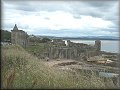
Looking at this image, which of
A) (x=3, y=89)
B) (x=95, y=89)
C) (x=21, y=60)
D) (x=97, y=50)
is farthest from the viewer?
(x=97, y=50)

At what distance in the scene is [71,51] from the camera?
24.9m

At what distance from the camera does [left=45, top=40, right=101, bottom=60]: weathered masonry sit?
21109 mm

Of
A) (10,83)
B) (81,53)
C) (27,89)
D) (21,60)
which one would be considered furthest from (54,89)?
(81,53)

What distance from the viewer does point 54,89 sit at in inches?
158

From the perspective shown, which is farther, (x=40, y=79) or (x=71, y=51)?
(x=71, y=51)

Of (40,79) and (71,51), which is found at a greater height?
(40,79)

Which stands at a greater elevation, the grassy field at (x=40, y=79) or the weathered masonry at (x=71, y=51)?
the grassy field at (x=40, y=79)

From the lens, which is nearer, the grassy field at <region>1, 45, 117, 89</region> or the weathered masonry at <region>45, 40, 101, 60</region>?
the grassy field at <region>1, 45, 117, 89</region>

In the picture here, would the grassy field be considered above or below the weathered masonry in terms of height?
above

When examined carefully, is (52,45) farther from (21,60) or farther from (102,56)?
(21,60)

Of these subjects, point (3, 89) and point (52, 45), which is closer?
point (3, 89)

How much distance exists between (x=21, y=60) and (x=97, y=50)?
48.9 ft

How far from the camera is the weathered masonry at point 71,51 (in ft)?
69.3

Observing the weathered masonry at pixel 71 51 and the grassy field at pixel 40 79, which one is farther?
the weathered masonry at pixel 71 51
